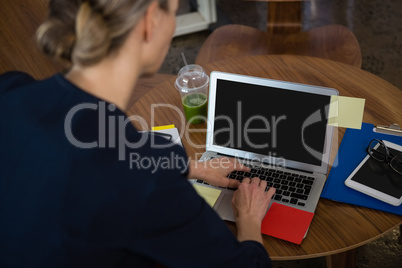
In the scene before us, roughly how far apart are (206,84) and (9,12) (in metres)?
0.96

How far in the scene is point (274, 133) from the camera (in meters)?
1.24

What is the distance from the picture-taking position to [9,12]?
189cm

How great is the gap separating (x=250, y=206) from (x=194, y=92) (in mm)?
460

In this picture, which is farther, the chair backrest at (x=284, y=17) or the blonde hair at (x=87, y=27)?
the chair backrest at (x=284, y=17)

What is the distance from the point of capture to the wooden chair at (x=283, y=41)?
6.41 ft

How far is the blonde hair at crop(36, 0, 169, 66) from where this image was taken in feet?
2.46

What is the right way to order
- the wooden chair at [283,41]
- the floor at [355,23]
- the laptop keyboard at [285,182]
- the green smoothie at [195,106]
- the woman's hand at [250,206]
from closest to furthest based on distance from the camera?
the woman's hand at [250,206], the laptop keyboard at [285,182], the green smoothie at [195,106], the wooden chair at [283,41], the floor at [355,23]

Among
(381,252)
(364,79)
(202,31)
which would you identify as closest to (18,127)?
(364,79)

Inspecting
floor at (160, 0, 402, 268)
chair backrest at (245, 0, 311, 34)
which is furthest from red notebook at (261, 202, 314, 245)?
floor at (160, 0, 402, 268)

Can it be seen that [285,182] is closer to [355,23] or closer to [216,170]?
[216,170]

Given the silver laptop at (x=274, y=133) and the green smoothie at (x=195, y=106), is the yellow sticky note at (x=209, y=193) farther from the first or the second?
the green smoothie at (x=195, y=106)

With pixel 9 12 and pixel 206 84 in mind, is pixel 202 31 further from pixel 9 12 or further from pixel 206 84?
pixel 206 84

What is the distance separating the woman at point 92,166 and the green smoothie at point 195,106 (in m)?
0.55

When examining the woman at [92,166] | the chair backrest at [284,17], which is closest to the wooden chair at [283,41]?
the chair backrest at [284,17]
